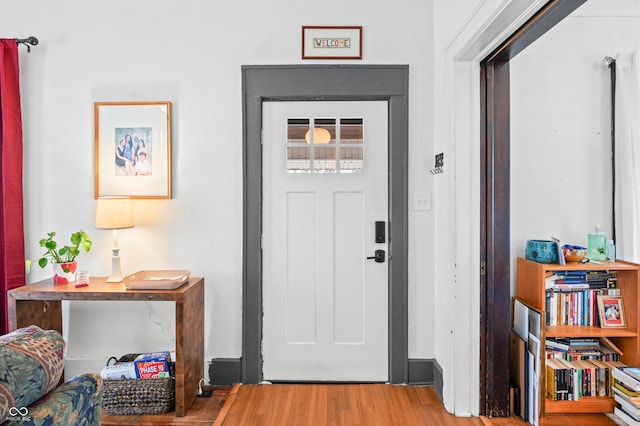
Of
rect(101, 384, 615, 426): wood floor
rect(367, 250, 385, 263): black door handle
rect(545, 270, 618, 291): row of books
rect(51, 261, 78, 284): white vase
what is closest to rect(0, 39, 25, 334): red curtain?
rect(51, 261, 78, 284): white vase

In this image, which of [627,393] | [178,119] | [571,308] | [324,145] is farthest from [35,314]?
[627,393]

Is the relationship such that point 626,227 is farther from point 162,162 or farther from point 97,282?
point 97,282

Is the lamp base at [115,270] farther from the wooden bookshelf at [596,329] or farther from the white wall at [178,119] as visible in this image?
the wooden bookshelf at [596,329]

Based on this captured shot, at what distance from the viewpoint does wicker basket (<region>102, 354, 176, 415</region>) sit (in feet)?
7.95

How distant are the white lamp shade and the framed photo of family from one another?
0.22 meters

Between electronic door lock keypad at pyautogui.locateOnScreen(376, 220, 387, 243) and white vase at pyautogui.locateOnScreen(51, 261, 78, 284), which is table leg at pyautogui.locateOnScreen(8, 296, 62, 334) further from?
electronic door lock keypad at pyautogui.locateOnScreen(376, 220, 387, 243)

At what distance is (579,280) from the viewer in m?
2.32

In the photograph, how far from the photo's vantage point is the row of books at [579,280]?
231 centimetres

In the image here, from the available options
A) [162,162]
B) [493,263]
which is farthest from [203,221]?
[493,263]

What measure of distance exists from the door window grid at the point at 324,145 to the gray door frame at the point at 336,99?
160 millimetres

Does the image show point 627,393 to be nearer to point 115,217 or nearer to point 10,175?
point 115,217

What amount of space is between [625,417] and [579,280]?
0.69 m

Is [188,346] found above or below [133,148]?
below

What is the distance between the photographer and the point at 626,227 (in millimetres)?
2178
